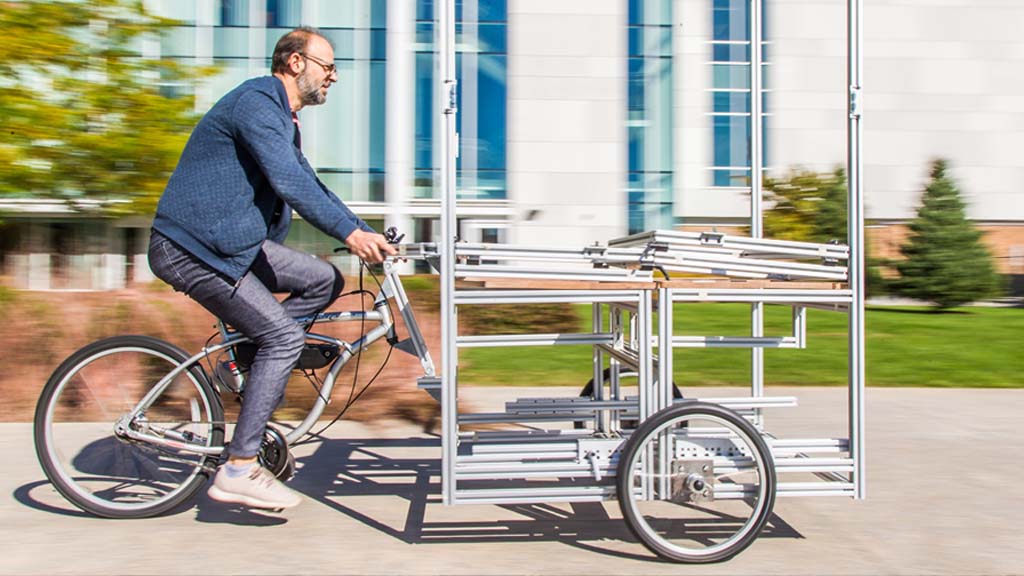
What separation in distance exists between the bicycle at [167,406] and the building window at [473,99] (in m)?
12.7

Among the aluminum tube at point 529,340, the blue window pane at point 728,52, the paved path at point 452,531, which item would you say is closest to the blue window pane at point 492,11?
the blue window pane at point 728,52

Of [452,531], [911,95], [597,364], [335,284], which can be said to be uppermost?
[911,95]

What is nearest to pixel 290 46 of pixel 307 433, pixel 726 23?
pixel 307 433

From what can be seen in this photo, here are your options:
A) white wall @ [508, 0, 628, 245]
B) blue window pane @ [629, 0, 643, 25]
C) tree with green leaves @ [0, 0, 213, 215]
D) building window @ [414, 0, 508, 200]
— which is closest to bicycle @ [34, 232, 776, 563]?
tree with green leaves @ [0, 0, 213, 215]

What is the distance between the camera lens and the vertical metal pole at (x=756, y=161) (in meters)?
4.67

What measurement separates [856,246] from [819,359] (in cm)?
596

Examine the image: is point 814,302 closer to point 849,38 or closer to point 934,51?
point 849,38

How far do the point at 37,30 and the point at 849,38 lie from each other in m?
5.68

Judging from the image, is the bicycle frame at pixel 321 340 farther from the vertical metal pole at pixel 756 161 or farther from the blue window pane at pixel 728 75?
the blue window pane at pixel 728 75

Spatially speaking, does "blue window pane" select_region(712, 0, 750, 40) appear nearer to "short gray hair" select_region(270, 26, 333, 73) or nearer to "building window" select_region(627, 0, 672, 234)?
"building window" select_region(627, 0, 672, 234)

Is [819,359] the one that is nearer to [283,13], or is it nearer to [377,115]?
[377,115]

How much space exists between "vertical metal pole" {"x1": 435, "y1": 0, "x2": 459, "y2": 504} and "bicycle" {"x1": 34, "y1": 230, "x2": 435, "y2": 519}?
38 centimetres

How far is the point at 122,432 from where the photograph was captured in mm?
3834

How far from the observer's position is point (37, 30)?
6.68 metres
